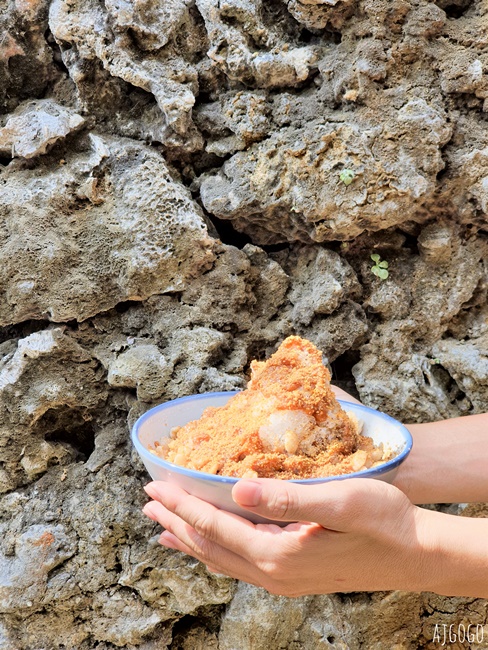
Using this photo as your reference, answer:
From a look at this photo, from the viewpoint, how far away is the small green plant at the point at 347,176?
53.2 inches

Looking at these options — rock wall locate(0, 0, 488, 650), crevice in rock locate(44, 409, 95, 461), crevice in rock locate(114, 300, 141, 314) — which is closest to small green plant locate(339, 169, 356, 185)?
rock wall locate(0, 0, 488, 650)

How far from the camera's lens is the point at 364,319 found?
4.91ft

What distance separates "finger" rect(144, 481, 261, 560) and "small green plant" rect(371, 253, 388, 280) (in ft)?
2.64

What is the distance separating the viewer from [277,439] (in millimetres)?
1002

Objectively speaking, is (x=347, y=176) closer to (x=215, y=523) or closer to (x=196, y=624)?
(x=215, y=523)

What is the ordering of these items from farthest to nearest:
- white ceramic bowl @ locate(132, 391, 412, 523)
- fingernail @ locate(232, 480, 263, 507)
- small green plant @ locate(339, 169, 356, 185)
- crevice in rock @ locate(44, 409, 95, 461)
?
crevice in rock @ locate(44, 409, 95, 461)
small green plant @ locate(339, 169, 356, 185)
white ceramic bowl @ locate(132, 391, 412, 523)
fingernail @ locate(232, 480, 263, 507)

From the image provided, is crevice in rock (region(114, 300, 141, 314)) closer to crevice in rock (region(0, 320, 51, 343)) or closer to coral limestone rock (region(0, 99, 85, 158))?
crevice in rock (region(0, 320, 51, 343))

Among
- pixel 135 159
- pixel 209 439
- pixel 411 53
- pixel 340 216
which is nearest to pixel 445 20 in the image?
pixel 411 53

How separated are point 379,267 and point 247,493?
87cm

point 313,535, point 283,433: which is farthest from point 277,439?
point 313,535

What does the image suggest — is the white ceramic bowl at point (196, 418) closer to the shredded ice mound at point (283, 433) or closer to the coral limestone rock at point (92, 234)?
the shredded ice mound at point (283, 433)

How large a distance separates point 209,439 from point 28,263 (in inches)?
25.8

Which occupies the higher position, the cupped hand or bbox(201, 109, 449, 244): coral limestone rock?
bbox(201, 109, 449, 244): coral limestone rock

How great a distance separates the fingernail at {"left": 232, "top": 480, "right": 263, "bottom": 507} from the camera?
2.63 ft
